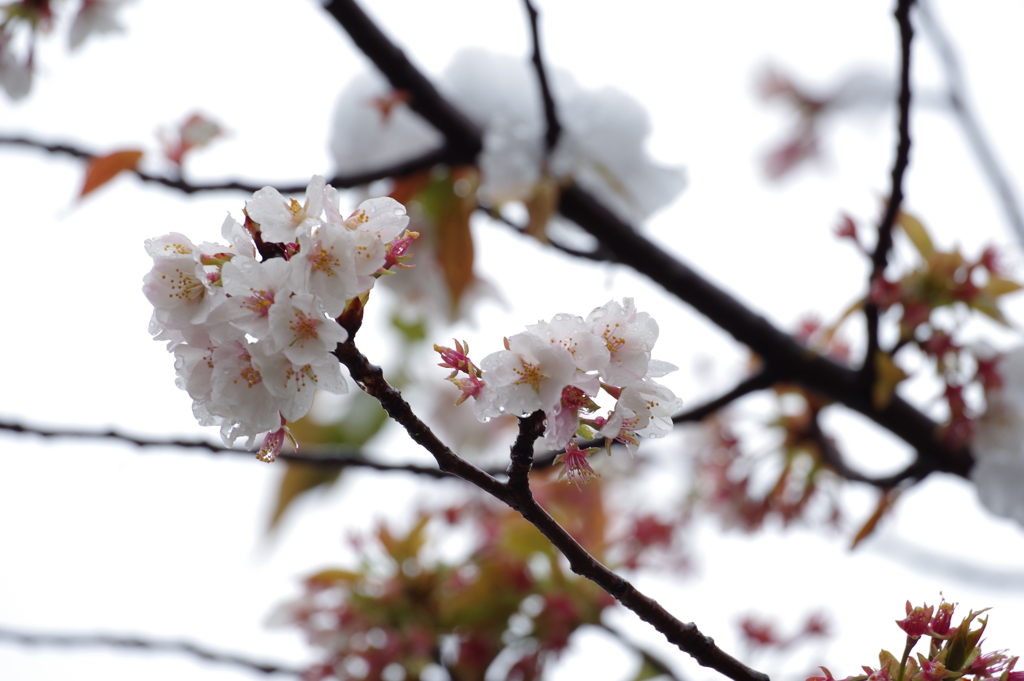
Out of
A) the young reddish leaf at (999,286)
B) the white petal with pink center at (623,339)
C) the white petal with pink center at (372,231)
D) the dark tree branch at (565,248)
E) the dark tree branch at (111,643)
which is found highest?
the young reddish leaf at (999,286)

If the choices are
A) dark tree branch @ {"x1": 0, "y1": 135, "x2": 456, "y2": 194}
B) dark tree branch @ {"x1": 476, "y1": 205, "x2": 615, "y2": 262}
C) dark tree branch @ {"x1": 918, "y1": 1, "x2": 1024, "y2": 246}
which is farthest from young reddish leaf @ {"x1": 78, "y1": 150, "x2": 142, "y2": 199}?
dark tree branch @ {"x1": 918, "y1": 1, "x2": 1024, "y2": 246}

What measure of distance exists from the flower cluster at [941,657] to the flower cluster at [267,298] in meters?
0.32

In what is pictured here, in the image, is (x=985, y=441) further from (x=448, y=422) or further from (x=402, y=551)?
(x=448, y=422)

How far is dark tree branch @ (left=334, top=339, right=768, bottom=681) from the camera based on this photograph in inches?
15.4

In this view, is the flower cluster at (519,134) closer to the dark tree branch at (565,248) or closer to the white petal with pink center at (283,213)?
the dark tree branch at (565,248)

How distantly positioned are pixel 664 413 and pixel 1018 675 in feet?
0.82

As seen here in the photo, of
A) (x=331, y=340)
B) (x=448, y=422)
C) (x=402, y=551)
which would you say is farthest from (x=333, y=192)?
(x=448, y=422)

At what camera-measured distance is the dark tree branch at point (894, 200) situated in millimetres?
792

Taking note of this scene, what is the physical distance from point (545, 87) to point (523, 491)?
678mm

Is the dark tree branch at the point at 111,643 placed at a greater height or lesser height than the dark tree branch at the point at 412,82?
lesser

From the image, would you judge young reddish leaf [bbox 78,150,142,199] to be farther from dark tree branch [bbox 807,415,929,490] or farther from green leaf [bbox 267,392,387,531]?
green leaf [bbox 267,392,387,531]

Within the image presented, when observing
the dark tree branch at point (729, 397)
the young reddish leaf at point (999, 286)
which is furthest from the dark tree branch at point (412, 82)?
the young reddish leaf at point (999, 286)

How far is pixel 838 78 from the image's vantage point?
232cm

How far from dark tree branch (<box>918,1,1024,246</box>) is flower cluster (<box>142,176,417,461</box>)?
4.64 feet
